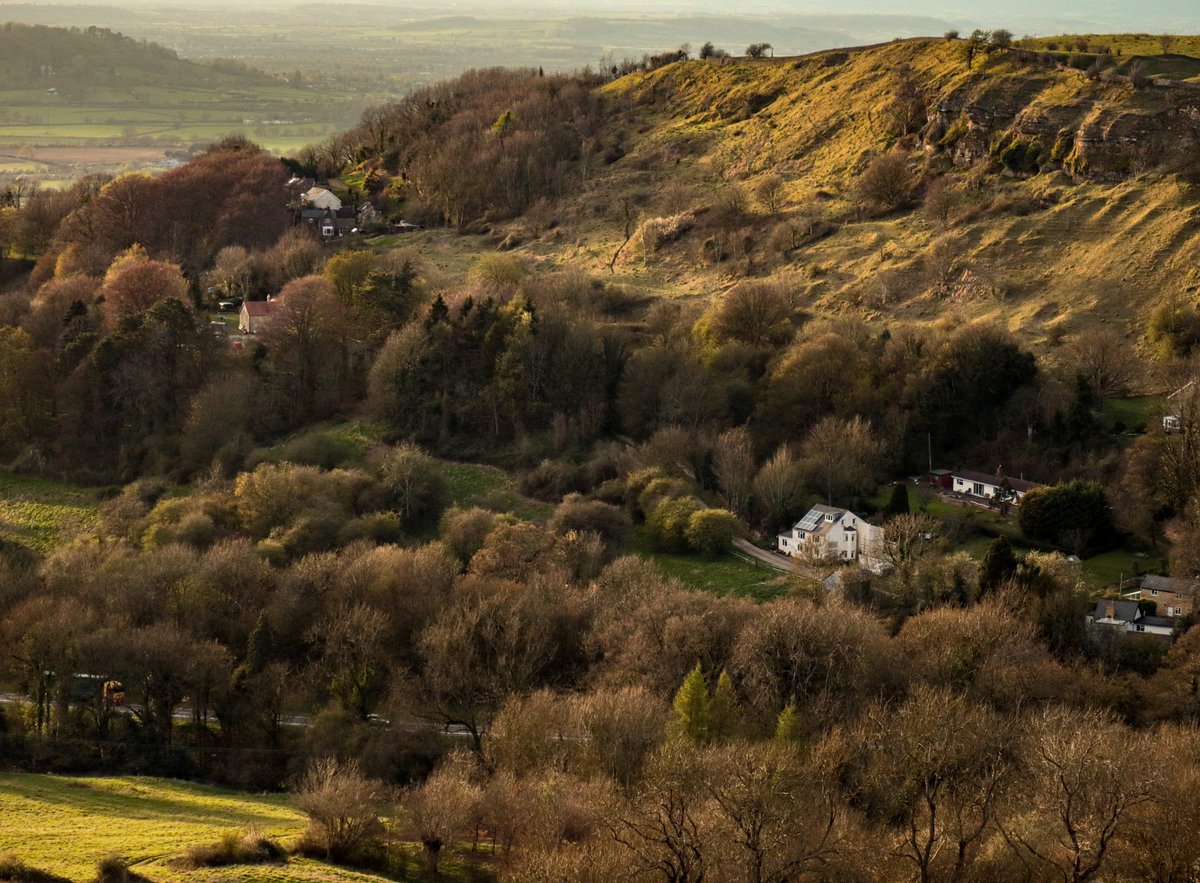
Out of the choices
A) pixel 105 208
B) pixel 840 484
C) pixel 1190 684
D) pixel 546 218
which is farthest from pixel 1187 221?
pixel 105 208

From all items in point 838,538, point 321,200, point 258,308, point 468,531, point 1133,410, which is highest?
point 321,200

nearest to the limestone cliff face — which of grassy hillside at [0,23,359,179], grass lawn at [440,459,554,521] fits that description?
grass lawn at [440,459,554,521]

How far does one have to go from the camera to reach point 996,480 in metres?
42.5

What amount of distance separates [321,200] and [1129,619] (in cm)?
5641

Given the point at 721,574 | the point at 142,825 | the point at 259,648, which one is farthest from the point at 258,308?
the point at 142,825

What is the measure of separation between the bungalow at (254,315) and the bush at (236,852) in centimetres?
3421

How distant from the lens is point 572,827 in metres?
23.2

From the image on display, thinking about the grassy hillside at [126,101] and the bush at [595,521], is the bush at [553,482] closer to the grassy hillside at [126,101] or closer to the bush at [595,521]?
the bush at [595,521]

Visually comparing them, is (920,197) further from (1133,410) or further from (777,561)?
(777,561)

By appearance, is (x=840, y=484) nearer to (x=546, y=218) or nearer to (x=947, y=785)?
(x=947, y=785)

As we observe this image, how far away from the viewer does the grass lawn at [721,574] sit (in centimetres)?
3797

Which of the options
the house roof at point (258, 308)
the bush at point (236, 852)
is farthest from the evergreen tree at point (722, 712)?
the house roof at point (258, 308)

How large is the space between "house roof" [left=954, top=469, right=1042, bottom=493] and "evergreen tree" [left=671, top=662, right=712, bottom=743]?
1776 cm

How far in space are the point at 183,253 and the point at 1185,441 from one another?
2088 inches
